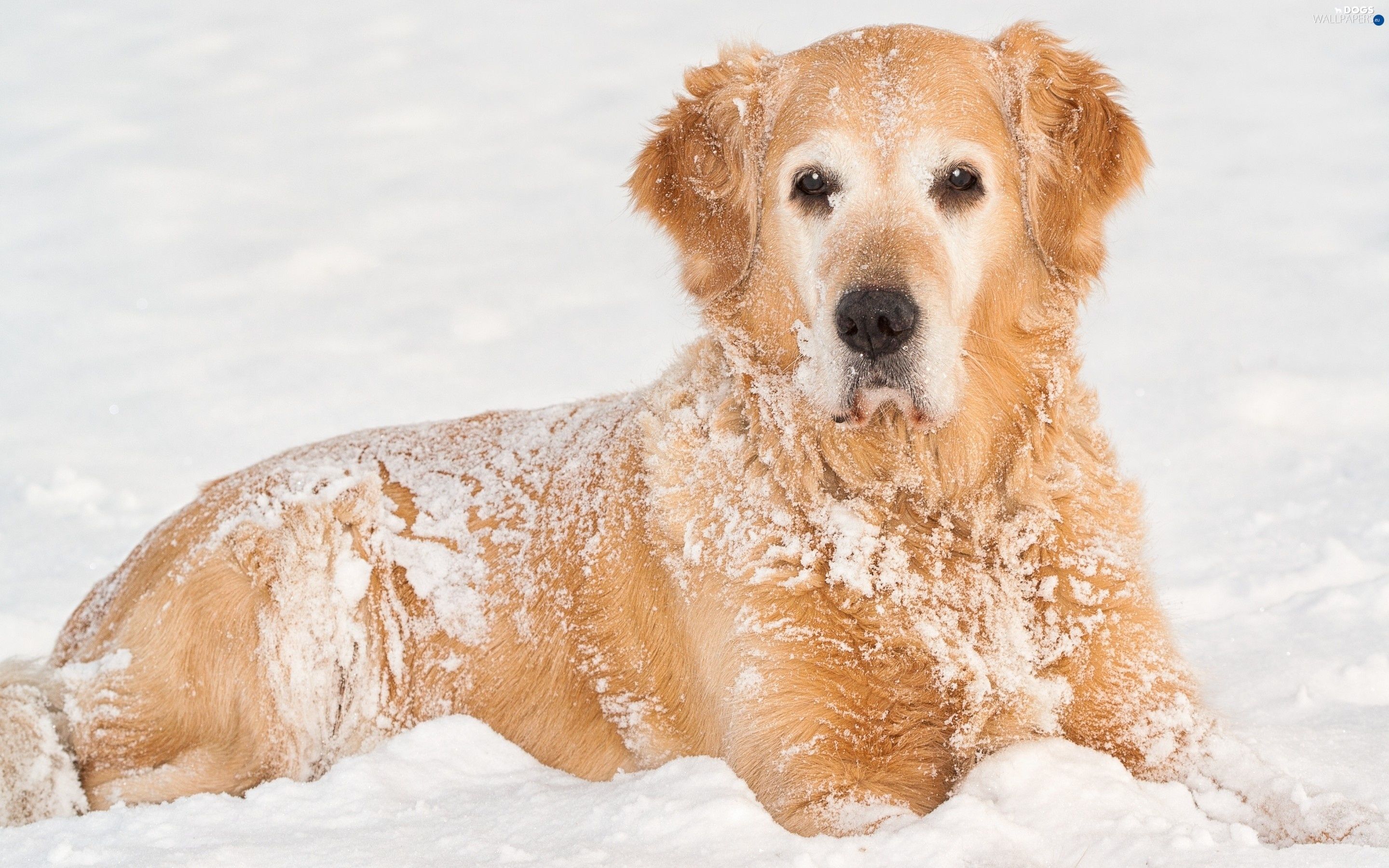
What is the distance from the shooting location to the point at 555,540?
3625 millimetres

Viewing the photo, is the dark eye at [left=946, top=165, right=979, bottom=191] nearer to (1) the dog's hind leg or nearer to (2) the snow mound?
(2) the snow mound

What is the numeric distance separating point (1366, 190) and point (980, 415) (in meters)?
7.57

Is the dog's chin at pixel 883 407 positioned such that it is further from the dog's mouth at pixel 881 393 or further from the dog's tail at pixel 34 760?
the dog's tail at pixel 34 760

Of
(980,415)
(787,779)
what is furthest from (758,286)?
(787,779)

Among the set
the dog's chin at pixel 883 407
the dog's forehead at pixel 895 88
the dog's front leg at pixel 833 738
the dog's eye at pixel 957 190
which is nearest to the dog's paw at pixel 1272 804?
the dog's front leg at pixel 833 738

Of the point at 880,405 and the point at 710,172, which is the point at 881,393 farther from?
the point at 710,172

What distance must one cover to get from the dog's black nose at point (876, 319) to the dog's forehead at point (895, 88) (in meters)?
0.53

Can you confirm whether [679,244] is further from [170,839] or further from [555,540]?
[170,839]

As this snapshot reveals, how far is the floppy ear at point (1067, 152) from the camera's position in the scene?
3.37m

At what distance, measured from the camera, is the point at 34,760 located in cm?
350

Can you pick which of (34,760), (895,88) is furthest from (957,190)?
(34,760)

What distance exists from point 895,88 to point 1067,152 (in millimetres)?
565

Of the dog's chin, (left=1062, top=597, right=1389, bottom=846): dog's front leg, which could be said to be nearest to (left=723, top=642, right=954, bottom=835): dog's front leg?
(left=1062, top=597, right=1389, bottom=846): dog's front leg

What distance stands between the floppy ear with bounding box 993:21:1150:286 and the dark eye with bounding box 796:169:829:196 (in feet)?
1.84
